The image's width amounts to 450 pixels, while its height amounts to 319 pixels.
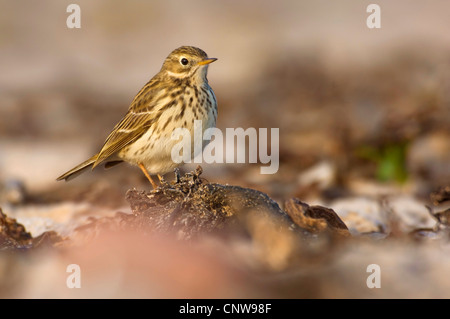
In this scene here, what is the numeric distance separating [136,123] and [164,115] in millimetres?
367

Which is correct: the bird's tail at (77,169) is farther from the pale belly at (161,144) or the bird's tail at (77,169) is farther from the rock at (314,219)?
the rock at (314,219)

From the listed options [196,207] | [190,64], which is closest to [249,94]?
[190,64]

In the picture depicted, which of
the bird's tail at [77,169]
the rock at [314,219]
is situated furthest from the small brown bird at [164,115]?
the rock at [314,219]

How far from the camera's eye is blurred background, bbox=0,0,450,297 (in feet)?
21.7

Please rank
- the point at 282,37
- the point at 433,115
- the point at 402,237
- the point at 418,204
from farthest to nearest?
the point at 282,37, the point at 433,115, the point at 418,204, the point at 402,237

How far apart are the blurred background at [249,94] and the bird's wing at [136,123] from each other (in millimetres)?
540

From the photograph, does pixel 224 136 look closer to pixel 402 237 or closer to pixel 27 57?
pixel 402 237

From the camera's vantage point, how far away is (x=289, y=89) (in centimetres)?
894

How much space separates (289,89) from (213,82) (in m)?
1.49

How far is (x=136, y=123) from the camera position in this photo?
521 cm

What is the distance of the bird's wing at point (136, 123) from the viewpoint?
5090 mm

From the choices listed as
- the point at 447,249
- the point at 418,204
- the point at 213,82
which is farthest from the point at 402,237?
the point at 213,82

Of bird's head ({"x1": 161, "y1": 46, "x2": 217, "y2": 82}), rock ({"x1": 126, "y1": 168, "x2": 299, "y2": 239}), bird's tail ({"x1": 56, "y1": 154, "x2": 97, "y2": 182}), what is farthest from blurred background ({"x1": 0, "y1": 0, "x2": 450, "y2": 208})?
rock ({"x1": 126, "y1": 168, "x2": 299, "y2": 239})

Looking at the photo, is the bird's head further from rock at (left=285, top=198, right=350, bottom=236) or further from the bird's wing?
rock at (left=285, top=198, right=350, bottom=236)
